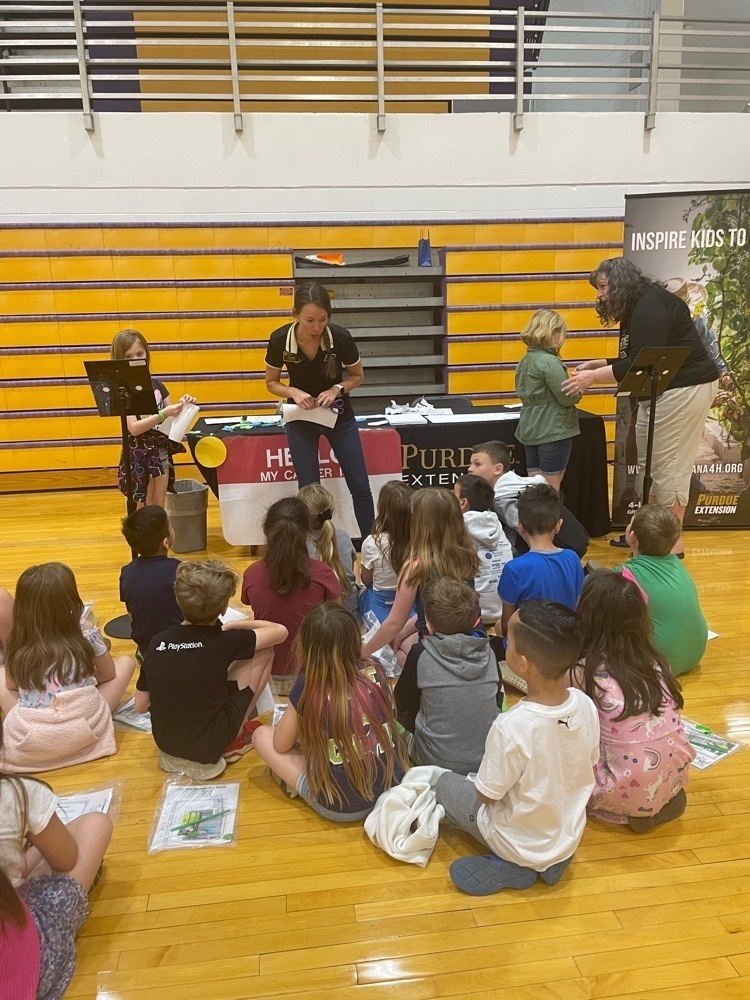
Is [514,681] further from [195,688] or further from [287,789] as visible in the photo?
[195,688]

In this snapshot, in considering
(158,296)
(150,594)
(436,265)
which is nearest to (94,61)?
(158,296)

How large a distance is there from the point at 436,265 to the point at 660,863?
5952mm

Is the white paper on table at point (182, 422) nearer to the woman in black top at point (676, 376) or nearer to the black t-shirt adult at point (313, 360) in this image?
the black t-shirt adult at point (313, 360)

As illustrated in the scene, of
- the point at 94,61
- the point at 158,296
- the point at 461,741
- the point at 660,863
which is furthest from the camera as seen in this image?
the point at 158,296

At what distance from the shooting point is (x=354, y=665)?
2242mm

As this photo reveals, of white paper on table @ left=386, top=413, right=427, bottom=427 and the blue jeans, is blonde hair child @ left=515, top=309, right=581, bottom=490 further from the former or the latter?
the blue jeans

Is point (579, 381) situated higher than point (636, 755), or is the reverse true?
point (579, 381)

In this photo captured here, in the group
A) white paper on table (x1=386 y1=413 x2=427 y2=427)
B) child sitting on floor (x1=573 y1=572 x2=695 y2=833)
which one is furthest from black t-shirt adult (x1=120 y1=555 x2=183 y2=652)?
white paper on table (x1=386 y1=413 x2=427 y2=427)

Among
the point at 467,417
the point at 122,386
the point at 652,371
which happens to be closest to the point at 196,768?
the point at 122,386

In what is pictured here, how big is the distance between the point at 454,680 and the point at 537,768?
0.47 m

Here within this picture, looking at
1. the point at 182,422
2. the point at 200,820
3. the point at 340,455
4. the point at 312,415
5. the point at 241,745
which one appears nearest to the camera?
the point at 200,820

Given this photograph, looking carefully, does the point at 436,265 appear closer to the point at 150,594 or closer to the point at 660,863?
the point at 150,594

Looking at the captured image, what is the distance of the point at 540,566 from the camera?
2881 mm

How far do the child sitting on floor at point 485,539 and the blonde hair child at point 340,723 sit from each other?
1.14 metres
